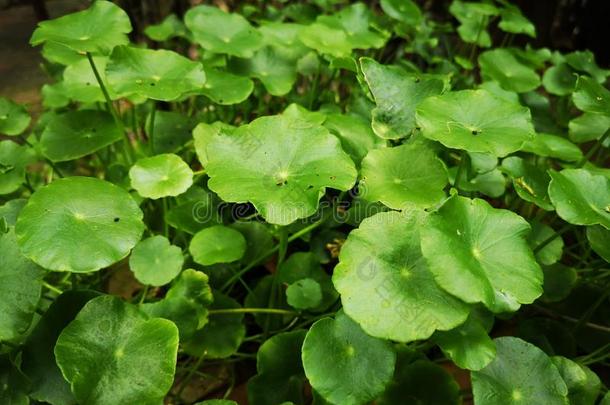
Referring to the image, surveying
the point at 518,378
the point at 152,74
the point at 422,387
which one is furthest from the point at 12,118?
the point at 518,378

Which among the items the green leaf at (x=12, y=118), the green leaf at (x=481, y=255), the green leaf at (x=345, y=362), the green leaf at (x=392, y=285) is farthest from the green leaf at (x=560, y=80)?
the green leaf at (x=12, y=118)

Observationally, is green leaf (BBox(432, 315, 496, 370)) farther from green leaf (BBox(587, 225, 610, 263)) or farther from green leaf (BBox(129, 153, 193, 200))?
green leaf (BBox(129, 153, 193, 200))

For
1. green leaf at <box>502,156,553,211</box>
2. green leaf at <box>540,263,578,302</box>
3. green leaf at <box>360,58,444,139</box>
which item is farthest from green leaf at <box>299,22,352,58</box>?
green leaf at <box>540,263,578,302</box>

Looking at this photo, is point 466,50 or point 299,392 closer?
point 299,392

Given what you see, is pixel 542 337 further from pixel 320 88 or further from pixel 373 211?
pixel 320 88

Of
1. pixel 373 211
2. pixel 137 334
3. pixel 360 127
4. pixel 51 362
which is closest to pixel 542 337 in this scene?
pixel 373 211

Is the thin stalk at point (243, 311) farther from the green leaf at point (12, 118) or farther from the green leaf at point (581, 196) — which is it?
the green leaf at point (12, 118)

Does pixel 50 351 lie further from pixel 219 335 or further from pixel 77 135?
pixel 77 135
